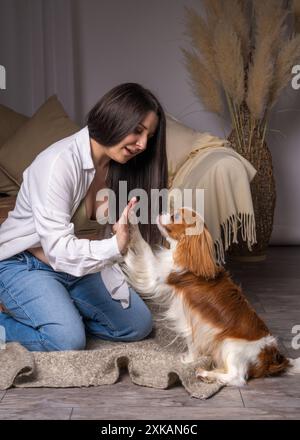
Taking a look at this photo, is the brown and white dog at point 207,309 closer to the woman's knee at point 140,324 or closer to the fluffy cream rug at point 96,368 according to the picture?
the fluffy cream rug at point 96,368

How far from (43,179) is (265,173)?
2.32m

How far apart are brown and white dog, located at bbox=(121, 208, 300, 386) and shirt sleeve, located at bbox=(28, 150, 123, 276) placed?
0.18m

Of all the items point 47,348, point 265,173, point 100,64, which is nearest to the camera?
point 47,348

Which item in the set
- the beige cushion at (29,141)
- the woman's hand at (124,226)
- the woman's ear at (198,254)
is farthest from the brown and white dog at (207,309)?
the beige cushion at (29,141)

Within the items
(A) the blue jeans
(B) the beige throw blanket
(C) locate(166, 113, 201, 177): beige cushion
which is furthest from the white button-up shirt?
(C) locate(166, 113, 201, 177): beige cushion

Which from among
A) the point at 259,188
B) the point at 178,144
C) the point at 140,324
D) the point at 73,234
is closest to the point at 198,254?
the point at 73,234

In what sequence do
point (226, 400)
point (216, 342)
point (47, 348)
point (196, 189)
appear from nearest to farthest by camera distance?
point (226, 400), point (216, 342), point (47, 348), point (196, 189)

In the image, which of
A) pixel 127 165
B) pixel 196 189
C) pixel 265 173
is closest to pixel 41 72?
pixel 265 173

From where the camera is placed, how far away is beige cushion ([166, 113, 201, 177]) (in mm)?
3418

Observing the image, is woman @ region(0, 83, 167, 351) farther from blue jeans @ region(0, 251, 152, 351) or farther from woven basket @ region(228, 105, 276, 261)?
woven basket @ region(228, 105, 276, 261)

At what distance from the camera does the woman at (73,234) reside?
217cm

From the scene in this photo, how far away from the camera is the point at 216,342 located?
2.20 meters

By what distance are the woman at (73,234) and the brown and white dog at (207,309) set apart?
190 millimetres
